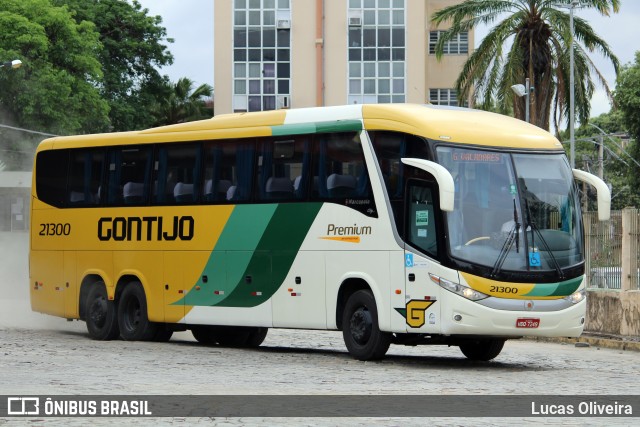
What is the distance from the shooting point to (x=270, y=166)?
72.1 ft

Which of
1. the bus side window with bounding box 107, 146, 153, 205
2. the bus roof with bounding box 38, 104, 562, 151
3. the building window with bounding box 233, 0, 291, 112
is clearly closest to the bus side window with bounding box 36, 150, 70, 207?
the bus side window with bounding box 107, 146, 153, 205

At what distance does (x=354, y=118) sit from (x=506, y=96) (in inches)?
1017

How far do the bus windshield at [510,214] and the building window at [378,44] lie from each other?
63.0 metres

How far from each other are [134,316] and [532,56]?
948 inches

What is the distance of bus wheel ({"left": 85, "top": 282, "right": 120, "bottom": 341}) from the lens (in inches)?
990

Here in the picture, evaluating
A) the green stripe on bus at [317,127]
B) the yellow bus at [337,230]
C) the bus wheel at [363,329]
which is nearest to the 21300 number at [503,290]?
the yellow bus at [337,230]

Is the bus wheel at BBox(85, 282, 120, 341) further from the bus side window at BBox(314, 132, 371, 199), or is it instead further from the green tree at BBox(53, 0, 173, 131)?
the green tree at BBox(53, 0, 173, 131)

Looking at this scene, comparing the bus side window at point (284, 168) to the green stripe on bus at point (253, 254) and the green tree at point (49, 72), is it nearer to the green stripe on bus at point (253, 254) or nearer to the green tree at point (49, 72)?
the green stripe on bus at point (253, 254)

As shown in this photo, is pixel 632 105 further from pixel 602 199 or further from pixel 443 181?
pixel 443 181

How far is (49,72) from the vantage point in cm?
6744

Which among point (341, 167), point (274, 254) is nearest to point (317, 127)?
point (341, 167)

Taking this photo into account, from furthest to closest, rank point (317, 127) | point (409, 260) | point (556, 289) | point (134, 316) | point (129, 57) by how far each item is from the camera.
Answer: point (129, 57)
point (134, 316)
point (317, 127)
point (409, 260)
point (556, 289)

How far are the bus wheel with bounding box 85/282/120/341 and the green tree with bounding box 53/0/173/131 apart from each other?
50.5 metres

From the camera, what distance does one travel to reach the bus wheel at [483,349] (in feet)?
69.7
